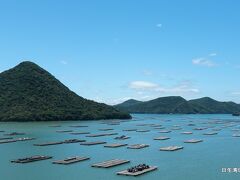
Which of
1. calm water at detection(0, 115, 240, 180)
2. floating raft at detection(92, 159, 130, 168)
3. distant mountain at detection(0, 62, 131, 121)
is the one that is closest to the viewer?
calm water at detection(0, 115, 240, 180)

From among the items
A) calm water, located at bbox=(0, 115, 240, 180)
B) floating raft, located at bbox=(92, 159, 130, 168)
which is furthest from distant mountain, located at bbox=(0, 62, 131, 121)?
floating raft, located at bbox=(92, 159, 130, 168)

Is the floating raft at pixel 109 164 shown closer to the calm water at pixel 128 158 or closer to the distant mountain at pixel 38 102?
the calm water at pixel 128 158

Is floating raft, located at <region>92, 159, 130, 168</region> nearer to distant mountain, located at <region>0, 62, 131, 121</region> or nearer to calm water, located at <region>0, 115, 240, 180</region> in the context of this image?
calm water, located at <region>0, 115, 240, 180</region>

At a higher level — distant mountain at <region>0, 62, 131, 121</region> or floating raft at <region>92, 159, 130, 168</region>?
distant mountain at <region>0, 62, 131, 121</region>

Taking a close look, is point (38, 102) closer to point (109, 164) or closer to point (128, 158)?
point (128, 158)

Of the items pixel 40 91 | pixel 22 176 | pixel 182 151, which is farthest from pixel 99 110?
pixel 22 176

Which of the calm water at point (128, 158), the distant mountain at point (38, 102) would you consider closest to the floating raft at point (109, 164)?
the calm water at point (128, 158)

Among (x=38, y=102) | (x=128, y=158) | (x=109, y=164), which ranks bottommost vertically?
(x=109, y=164)

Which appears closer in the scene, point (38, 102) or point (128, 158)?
point (128, 158)

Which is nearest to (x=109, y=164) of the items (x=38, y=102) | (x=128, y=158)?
(x=128, y=158)

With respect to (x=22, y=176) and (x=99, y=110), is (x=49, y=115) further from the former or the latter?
(x=22, y=176)
